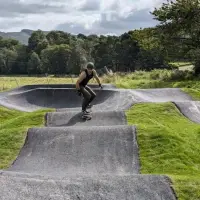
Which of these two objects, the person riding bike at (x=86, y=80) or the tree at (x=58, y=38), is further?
the tree at (x=58, y=38)

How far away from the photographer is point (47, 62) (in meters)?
94.7

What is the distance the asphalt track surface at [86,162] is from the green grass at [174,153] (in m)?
0.28

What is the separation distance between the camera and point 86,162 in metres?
14.1

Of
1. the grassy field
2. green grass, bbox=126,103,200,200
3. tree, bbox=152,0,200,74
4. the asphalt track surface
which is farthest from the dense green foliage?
green grass, bbox=126,103,200,200

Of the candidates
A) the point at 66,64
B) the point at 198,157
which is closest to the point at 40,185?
the point at 198,157

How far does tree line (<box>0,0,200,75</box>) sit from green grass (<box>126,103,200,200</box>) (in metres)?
19.6

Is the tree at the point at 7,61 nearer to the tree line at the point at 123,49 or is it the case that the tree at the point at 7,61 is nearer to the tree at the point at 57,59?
the tree line at the point at 123,49

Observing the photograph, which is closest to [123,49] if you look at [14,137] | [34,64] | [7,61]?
[34,64]

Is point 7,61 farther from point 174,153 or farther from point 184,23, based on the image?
point 174,153

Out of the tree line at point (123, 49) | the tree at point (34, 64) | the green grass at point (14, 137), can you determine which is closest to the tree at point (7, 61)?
the tree line at point (123, 49)

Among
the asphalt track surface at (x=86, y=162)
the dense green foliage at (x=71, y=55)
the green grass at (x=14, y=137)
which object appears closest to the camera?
the asphalt track surface at (x=86, y=162)

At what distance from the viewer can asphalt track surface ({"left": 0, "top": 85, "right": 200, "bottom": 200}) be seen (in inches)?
400

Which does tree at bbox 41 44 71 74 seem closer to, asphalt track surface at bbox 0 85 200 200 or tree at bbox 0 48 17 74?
tree at bbox 0 48 17 74

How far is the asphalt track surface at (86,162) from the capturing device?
1016cm
